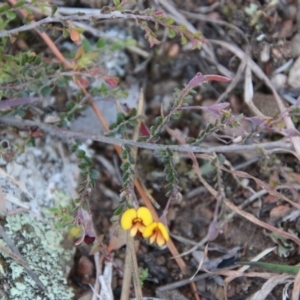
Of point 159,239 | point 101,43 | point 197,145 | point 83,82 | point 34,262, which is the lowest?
point 34,262

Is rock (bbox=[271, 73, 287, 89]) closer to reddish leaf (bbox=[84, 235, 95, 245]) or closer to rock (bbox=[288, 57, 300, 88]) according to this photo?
rock (bbox=[288, 57, 300, 88])

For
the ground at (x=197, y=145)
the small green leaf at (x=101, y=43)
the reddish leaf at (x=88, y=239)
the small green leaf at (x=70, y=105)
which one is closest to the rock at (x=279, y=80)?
the ground at (x=197, y=145)

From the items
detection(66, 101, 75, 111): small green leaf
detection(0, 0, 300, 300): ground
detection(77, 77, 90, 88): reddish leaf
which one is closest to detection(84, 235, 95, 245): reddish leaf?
detection(0, 0, 300, 300): ground

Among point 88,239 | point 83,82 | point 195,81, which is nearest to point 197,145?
point 195,81

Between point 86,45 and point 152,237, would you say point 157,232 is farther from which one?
point 86,45

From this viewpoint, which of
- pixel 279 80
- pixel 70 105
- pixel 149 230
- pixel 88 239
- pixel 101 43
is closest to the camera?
pixel 149 230

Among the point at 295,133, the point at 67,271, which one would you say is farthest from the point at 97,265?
the point at 295,133
